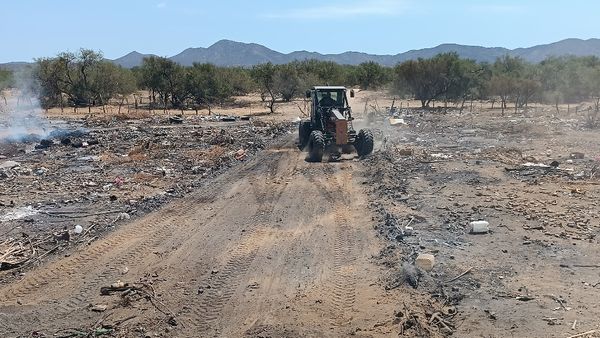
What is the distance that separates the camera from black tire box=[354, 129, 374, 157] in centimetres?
1647

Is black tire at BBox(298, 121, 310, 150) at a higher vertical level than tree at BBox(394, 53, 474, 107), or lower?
lower

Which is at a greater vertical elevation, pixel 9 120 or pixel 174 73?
pixel 174 73

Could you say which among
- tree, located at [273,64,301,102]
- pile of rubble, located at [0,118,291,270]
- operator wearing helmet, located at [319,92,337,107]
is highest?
tree, located at [273,64,301,102]

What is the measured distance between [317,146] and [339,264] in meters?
8.36

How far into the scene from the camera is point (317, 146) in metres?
15.8

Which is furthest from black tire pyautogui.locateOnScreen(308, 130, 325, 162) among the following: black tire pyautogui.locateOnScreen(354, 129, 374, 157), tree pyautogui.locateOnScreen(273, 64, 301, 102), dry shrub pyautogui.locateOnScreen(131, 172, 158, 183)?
tree pyautogui.locateOnScreen(273, 64, 301, 102)

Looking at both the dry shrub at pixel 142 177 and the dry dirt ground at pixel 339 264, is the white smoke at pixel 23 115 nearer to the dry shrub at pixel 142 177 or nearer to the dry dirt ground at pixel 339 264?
the dry shrub at pixel 142 177

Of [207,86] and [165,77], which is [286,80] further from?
[165,77]

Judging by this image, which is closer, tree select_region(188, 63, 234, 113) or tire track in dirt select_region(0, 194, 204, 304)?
tire track in dirt select_region(0, 194, 204, 304)

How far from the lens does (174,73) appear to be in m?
40.3

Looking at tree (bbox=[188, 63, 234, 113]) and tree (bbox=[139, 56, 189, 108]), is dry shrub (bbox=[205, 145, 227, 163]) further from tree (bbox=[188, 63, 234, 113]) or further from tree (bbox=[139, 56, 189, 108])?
tree (bbox=[139, 56, 189, 108])

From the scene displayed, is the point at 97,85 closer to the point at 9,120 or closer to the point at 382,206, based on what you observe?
the point at 9,120

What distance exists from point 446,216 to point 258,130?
51.8ft

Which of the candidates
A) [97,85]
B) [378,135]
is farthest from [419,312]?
[97,85]
